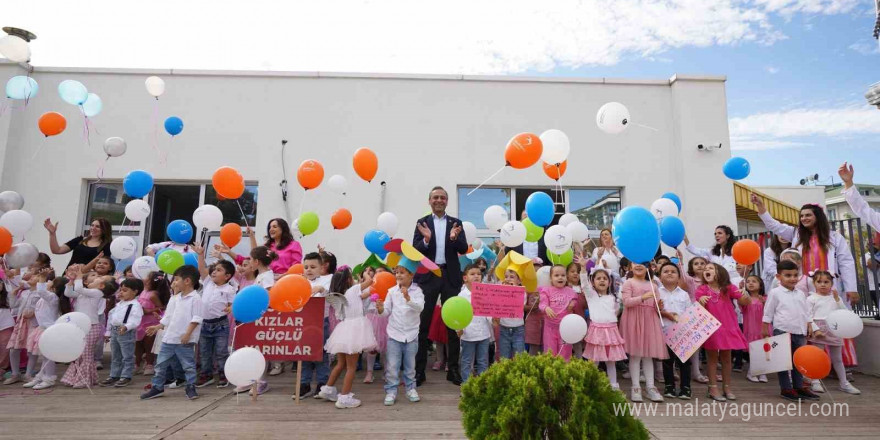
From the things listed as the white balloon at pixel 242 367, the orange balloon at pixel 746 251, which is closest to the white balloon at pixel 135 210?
the white balloon at pixel 242 367

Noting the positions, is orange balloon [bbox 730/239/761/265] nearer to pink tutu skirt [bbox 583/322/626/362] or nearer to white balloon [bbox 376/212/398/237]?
pink tutu skirt [bbox 583/322/626/362]

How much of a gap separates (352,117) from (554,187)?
12.1 feet

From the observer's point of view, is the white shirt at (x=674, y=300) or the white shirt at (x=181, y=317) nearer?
the white shirt at (x=181, y=317)

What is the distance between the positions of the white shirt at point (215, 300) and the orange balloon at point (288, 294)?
1.23 metres

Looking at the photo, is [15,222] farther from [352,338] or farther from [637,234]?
[637,234]

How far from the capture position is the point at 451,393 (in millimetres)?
4328

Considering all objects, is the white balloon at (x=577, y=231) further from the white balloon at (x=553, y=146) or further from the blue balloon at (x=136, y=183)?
the blue balloon at (x=136, y=183)

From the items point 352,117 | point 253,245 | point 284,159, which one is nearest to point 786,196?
point 352,117

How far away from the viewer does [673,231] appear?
4789 mm

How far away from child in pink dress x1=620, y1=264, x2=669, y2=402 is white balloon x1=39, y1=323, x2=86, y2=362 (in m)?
4.78

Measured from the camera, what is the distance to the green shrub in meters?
2.07

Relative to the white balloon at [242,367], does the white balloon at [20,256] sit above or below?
above

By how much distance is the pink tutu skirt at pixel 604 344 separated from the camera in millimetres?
4250

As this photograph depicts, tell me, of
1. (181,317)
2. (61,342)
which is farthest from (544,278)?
(61,342)
